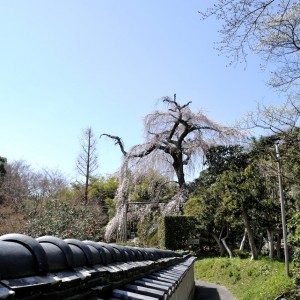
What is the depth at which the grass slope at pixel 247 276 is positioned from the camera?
36.2 ft

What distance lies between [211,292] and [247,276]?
6.07 feet

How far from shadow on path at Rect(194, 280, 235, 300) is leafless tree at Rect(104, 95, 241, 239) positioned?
11.6 meters

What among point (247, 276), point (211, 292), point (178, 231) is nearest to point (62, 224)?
point (211, 292)

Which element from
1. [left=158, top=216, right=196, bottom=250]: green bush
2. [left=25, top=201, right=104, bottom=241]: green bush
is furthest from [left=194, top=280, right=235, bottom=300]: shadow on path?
[left=158, top=216, right=196, bottom=250]: green bush

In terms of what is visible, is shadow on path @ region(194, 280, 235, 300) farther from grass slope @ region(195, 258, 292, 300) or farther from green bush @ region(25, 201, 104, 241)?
green bush @ region(25, 201, 104, 241)

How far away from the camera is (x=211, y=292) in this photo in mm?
13453

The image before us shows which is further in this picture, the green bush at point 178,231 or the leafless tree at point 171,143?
the leafless tree at point 171,143

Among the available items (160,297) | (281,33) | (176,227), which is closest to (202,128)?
(176,227)

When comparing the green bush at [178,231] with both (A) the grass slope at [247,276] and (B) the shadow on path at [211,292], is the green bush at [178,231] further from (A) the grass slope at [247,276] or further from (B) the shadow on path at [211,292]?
(B) the shadow on path at [211,292]

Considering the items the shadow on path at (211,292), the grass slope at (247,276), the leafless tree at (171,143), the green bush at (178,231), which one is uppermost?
the leafless tree at (171,143)

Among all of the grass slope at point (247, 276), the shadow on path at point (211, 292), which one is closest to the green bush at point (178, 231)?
the grass slope at point (247, 276)

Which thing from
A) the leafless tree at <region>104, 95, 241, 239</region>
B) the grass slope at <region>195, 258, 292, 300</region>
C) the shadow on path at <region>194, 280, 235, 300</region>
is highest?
the leafless tree at <region>104, 95, 241, 239</region>

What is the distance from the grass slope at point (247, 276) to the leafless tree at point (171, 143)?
8719 mm

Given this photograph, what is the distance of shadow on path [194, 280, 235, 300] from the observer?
41.2 feet
